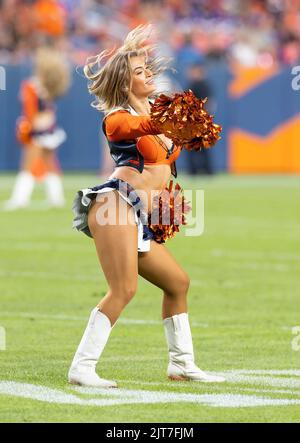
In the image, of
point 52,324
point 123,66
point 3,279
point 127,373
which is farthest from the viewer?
point 3,279

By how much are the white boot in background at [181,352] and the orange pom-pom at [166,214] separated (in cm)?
45

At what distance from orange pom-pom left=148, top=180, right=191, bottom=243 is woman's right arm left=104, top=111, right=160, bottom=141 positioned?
0.42m

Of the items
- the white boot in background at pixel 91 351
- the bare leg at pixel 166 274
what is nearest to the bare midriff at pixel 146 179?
the bare leg at pixel 166 274

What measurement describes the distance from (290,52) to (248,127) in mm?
1841

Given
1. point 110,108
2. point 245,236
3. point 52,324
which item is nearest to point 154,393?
point 110,108

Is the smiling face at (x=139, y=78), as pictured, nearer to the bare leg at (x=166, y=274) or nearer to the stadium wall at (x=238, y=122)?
the bare leg at (x=166, y=274)

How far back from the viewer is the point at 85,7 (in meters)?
27.6

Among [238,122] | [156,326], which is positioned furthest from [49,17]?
[156,326]

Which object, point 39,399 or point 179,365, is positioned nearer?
point 39,399

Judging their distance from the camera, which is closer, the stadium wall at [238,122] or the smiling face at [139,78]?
the smiling face at [139,78]

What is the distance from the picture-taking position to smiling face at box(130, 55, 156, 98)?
677 centimetres

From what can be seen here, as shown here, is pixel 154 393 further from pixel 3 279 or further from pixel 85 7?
pixel 85 7

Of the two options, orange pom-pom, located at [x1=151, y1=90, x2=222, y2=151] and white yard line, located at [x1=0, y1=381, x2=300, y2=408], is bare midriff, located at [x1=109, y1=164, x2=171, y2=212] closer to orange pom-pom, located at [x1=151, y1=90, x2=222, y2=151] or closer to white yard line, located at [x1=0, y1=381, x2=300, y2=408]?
orange pom-pom, located at [x1=151, y1=90, x2=222, y2=151]

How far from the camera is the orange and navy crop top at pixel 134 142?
255 inches
